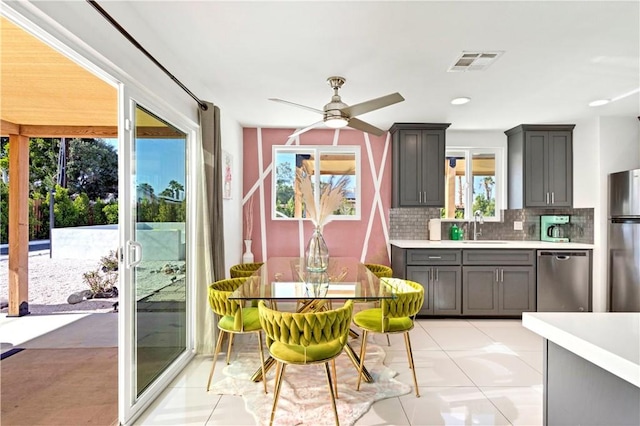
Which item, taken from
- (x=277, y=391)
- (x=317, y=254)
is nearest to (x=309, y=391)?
(x=277, y=391)

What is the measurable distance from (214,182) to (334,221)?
208 centimetres

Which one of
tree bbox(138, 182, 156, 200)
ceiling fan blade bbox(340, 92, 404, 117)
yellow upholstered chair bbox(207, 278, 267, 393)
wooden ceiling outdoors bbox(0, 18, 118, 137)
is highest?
wooden ceiling outdoors bbox(0, 18, 118, 137)

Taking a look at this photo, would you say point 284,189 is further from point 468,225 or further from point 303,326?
point 303,326

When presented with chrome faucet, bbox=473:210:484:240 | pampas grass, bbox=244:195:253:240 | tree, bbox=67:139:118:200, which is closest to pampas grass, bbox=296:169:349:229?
pampas grass, bbox=244:195:253:240

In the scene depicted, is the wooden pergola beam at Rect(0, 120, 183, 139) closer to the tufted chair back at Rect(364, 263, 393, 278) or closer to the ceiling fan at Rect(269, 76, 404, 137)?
the ceiling fan at Rect(269, 76, 404, 137)

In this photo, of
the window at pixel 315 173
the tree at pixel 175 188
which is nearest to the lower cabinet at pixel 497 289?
the window at pixel 315 173

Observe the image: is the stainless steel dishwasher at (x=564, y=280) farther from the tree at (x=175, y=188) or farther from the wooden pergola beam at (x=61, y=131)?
the wooden pergola beam at (x=61, y=131)

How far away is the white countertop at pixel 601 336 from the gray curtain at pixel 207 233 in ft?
8.40

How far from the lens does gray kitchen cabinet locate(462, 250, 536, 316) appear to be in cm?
416

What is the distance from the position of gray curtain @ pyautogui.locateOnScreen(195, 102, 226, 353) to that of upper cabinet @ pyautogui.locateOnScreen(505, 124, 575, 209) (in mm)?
3927

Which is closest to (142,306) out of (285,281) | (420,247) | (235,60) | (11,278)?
(285,281)

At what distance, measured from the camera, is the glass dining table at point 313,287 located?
2100 millimetres

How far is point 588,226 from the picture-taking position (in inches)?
170

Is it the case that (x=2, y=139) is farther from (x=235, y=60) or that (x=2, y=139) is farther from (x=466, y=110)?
(x=466, y=110)
